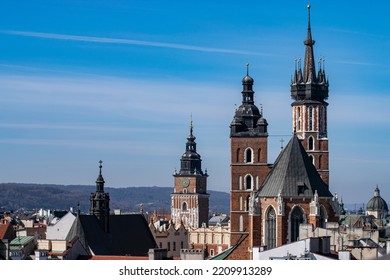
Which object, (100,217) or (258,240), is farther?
(100,217)

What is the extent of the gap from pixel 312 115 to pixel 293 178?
17.9 metres

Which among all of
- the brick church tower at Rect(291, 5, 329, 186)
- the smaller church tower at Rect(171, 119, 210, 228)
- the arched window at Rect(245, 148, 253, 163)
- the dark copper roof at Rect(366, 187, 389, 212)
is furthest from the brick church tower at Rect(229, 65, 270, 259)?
the dark copper roof at Rect(366, 187, 389, 212)

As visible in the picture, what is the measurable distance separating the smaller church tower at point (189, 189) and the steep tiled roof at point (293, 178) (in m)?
69.7

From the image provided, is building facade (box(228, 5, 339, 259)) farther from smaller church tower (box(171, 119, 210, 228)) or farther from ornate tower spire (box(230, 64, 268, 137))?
smaller church tower (box(171, 119, 210, 228))

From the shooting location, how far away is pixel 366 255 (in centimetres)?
3662

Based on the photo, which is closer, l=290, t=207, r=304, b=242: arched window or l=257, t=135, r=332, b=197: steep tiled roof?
l=290, t=207, r=304, b=242: arched window

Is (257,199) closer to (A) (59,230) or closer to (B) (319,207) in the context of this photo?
(B) (319,207)

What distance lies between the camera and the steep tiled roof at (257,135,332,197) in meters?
58.6

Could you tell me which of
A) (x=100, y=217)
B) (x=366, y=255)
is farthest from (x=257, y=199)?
(x=366, y=255)

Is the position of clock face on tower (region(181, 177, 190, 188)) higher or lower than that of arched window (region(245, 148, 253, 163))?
higher

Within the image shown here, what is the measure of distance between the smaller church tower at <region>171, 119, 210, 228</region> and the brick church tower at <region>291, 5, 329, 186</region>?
5280 centimetres

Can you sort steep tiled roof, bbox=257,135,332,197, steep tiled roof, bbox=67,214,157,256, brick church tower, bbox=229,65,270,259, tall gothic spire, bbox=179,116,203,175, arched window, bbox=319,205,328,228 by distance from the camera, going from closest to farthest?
arched window, bbox=319,205,328,228
steep tiled roof, bbox=257,135,332,197
steep tiled roof, bbox=67,214,157,256
brick church tower, bbox=229,65,270,259
tall gothic spire, bbox=179,116,203,175
